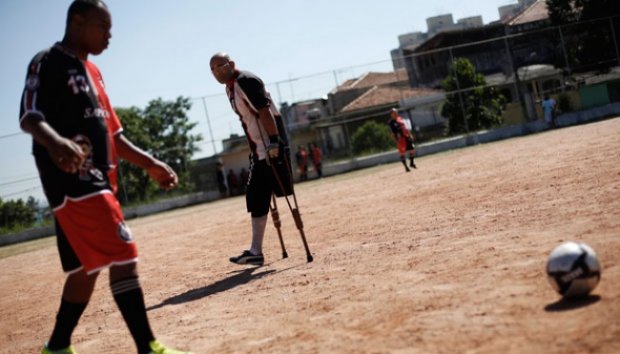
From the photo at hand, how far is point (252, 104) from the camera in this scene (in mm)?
7004

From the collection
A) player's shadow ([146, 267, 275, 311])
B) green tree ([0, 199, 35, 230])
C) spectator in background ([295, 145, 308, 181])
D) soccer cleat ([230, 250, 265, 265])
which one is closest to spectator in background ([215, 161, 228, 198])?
spectator in background ([295, 145, 308, 181])

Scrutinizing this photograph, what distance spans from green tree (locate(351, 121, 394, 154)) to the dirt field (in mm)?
21282

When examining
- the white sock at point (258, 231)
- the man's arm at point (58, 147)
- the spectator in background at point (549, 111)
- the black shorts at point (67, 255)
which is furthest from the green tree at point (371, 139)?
the man's arm at point (58, 147)

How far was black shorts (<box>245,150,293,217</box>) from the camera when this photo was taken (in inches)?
285

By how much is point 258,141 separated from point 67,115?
3698mm

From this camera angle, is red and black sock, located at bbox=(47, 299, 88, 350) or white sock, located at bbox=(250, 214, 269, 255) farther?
white sock, located at bbox=(250, 214, 269, 255)

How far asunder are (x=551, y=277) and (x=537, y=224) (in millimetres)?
2496

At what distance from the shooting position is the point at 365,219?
31.7 ft

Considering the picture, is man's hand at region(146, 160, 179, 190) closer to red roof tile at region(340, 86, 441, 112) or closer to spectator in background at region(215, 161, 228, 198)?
spectator in background at region(215, 161, 228, 198)

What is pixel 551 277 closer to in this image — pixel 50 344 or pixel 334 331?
pixel 334 331

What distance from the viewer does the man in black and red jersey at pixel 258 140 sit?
6973mm

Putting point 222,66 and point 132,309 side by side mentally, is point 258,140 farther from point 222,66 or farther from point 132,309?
point 132,309

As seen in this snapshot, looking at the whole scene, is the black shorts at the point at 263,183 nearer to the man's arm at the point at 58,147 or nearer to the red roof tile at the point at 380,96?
the man's arm at the point at 58,147

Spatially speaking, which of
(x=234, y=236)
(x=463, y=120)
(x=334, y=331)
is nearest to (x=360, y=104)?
(x=463, y=120)
